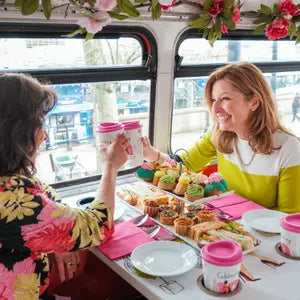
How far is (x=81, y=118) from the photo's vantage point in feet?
8.59

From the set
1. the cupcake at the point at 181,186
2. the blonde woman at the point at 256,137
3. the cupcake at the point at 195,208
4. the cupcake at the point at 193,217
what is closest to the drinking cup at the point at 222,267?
the cupcake at the point at 193,217

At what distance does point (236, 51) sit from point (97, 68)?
1235 mm

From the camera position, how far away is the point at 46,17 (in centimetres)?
197

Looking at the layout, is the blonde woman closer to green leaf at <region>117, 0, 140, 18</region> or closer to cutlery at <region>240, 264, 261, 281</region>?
green leaf at <region>117, 0, 140, 18</region>

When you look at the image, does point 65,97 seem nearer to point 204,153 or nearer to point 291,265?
point 204,153

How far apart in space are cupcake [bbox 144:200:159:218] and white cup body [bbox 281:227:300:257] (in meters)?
0.57

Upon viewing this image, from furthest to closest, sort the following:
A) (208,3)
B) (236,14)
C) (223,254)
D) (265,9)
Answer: (265,9), (236,14), (208,3), (223,254)

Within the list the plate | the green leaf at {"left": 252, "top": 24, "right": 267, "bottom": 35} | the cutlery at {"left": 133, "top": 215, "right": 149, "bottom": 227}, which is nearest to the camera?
the plate

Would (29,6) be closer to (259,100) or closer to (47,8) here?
(47,8)

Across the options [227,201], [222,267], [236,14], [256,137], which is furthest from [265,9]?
[222,267]

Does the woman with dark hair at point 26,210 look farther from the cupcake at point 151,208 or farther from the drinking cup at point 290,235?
the drinking cup at point 290,235

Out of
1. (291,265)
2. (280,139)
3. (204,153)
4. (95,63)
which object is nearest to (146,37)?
(95,63)

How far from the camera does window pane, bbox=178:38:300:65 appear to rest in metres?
2.84

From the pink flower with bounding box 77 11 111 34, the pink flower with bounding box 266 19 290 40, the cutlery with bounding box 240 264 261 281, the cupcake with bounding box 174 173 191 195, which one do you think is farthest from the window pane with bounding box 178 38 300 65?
the cutlery with bounding box 240 264 261 281
